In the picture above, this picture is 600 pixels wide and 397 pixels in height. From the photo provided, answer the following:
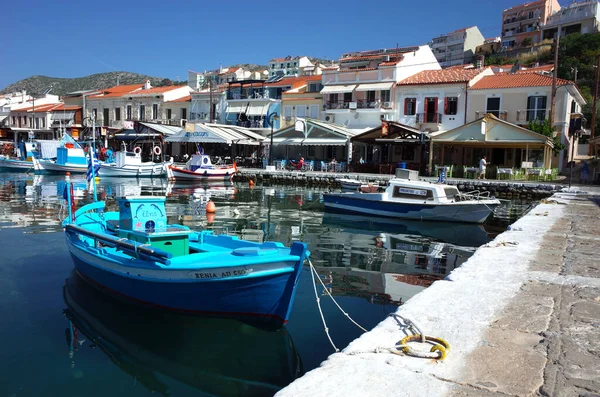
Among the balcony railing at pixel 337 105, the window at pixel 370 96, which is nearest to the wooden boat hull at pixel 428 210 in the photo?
the window at pixel 370 96

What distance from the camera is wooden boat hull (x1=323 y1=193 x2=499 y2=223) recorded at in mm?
19750

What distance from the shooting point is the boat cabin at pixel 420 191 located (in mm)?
20125

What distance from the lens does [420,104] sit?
130 feet

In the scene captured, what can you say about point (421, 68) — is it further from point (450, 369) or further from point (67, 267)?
point (450, 369)

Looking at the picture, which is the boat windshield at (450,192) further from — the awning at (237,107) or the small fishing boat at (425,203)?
the awning at (237,107)

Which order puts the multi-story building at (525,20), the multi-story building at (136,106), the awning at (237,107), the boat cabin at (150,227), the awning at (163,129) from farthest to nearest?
the multi-story building at (525,20) < the multi-story building at (136,106) < the awning at (237,107) < the awning at (163,129) < the boat cabin at (150,227)

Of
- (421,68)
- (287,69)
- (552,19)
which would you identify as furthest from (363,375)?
(287,69)

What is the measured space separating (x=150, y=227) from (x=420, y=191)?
1329 cm

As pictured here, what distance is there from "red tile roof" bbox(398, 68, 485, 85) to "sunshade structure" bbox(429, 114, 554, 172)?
5.82 m

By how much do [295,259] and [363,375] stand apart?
10.3 feet

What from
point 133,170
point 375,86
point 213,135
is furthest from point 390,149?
point 133,170

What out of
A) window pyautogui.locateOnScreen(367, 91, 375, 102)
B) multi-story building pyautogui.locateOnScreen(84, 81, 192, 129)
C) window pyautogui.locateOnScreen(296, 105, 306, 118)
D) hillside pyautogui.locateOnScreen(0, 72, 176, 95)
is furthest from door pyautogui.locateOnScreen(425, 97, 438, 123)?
hillside pyautogui.locateOnScreen(0, 72, 176, 95)

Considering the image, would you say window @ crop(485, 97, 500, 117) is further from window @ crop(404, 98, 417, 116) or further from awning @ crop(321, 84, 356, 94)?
awning @ crop(321, 84, 356, 94)

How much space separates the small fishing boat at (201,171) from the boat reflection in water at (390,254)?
16.1m
